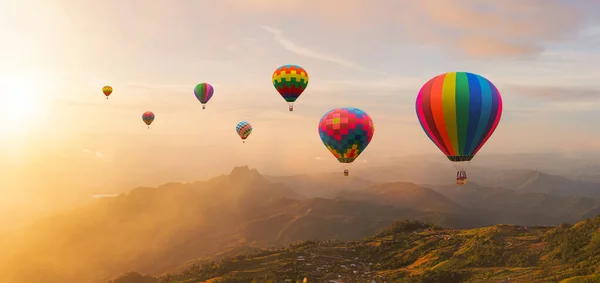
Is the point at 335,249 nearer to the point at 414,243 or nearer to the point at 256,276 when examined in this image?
the point at 414,243

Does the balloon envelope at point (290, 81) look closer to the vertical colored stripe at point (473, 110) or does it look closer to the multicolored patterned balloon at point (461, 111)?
the multicolored patterned balloon at point (461, 111)

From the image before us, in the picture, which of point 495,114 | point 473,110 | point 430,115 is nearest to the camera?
point 473,110

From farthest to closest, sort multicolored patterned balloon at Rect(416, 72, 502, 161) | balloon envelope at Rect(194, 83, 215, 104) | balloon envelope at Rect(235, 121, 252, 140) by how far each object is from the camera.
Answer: balloon envelope at Rect(235, 121, 252, 140) → balloon envelope at Rect(194, 83, 215, 104) → multicolored patterned balloon at Rect(416, 72, 502, 161)

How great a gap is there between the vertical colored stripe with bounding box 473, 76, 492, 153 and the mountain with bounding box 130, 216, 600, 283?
24894 mm

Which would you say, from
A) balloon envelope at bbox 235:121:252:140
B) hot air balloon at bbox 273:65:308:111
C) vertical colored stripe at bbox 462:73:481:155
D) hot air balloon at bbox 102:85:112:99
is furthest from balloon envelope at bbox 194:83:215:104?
vertical colored stripe at bbox 462:73:481:155

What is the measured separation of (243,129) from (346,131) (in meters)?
84.1

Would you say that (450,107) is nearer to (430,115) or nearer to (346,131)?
(430,115)

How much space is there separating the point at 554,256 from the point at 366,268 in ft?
134

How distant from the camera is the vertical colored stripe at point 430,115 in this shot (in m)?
61.7

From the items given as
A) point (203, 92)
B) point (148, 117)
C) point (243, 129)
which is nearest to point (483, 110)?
point (203, 92)

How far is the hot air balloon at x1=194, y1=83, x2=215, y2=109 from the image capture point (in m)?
127

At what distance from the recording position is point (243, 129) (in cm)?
15200

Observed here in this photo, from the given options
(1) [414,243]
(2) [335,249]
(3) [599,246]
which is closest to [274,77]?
(2) [335,249]

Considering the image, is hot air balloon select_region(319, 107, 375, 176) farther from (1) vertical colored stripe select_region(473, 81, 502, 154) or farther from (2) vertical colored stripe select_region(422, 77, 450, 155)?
(1) vertical colored stripe select_region(473, 81, 502, 154)
